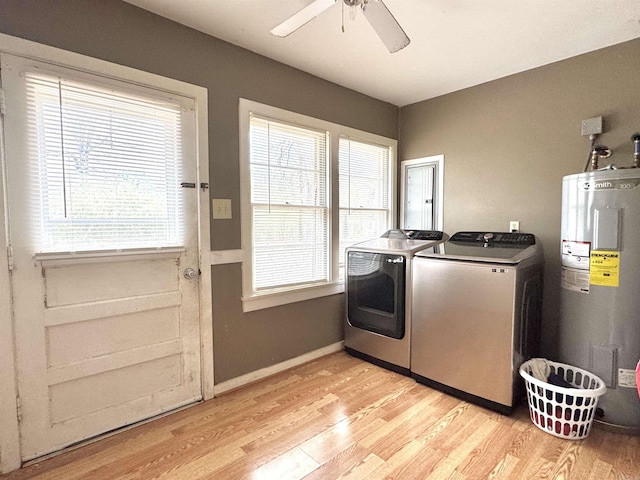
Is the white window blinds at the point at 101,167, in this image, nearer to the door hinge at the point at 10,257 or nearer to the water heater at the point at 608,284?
the door hinge at the point at 10,257

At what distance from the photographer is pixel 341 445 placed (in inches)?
68.2

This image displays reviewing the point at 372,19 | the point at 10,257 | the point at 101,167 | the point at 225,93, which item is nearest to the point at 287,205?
the point at 225,93

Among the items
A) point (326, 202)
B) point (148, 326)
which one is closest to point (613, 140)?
point (326, 202)

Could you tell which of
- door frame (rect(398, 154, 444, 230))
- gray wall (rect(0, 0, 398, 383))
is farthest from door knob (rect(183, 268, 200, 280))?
door frame (rect(398, 154, 444, 230))

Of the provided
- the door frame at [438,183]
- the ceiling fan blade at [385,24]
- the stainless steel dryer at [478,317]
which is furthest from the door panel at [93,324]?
the door frame at [438,183]

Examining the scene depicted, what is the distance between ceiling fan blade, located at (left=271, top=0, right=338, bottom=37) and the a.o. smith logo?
1.71 metres

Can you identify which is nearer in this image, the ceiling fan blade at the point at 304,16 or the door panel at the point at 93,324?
the ceiling fan blade at the point at 304,16

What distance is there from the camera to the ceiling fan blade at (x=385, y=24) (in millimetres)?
1408

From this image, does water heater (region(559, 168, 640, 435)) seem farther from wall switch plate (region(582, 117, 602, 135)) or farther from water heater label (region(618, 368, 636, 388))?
wall switch plate (region(582, 117, 602, 135))

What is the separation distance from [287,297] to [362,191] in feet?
4.18

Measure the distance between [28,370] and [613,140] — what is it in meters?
3.69

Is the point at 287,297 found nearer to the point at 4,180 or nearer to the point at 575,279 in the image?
the point at 4,180

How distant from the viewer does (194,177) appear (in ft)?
6.73

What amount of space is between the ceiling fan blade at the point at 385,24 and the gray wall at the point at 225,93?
3.56ft
